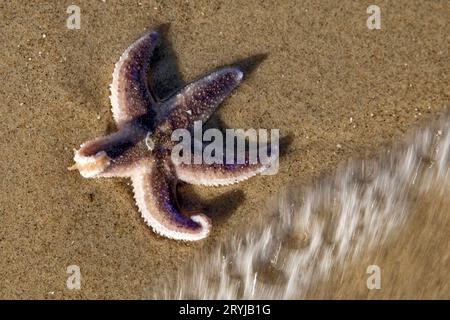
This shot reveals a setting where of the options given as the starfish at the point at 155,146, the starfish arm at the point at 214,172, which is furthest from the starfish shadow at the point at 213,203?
the starfish arm at the point at 214,172

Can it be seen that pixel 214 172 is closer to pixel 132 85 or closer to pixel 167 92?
pixel 167 92

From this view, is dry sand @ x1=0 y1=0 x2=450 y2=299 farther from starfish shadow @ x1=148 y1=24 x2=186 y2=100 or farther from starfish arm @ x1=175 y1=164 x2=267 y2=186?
starfish arm @ x1=175 y1=164 x2=267 y2=186

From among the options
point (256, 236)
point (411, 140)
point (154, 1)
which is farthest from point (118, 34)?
point (411, 140)

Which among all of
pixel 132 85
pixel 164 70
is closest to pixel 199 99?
pixel 164 70

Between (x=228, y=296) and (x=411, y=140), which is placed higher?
(x=411, y=140)
